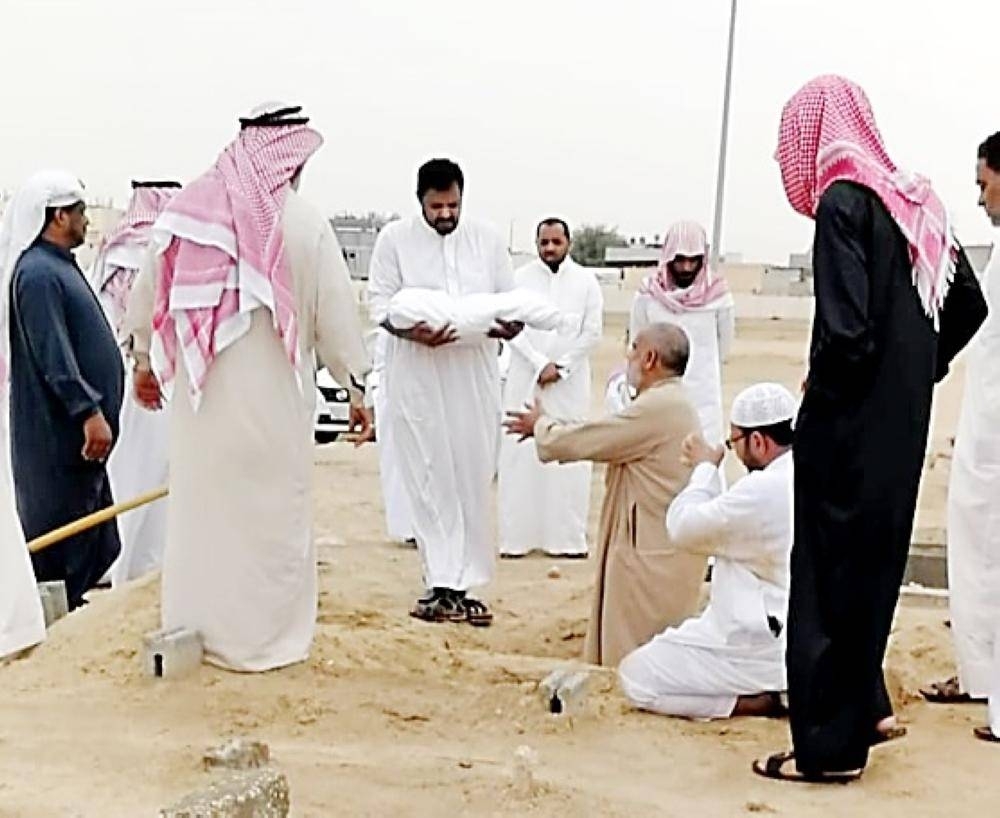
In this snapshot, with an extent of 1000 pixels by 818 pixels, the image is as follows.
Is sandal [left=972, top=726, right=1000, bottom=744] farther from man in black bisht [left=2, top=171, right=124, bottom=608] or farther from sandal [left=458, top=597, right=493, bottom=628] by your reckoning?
man in black bisht [left=2, top=171, right=124, bottom=608]

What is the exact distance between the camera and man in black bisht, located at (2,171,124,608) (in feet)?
21.5

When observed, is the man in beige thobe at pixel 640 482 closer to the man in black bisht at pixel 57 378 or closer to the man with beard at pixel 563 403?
the man in black bisht at pixel 57 378

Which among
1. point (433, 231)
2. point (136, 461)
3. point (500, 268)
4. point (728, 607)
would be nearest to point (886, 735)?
point (728, 607)

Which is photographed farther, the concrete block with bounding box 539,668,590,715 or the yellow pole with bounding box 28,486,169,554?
the yellow pole with bounding box 28,486,169,554

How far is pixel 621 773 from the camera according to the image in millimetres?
4562

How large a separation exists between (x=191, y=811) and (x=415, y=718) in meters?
1.80

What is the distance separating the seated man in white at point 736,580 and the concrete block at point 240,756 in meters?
1.46

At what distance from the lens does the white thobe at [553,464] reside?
8875 millimetres

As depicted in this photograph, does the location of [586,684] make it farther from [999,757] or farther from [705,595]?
[705,595]

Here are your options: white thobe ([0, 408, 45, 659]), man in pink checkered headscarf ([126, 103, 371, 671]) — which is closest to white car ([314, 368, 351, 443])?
white thobe ([0, 408, 45, 659])

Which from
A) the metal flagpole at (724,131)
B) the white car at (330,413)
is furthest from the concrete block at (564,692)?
the metal flagpole at (724,131)

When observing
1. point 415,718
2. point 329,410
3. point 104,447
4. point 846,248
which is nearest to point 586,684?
point 415,718

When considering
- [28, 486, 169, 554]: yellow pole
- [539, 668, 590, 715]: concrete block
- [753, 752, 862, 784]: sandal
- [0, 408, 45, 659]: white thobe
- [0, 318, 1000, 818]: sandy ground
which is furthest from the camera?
[28, 486, 169, 554]: yellow pole

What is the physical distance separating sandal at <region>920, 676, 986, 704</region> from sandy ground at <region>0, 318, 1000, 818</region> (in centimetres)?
7
